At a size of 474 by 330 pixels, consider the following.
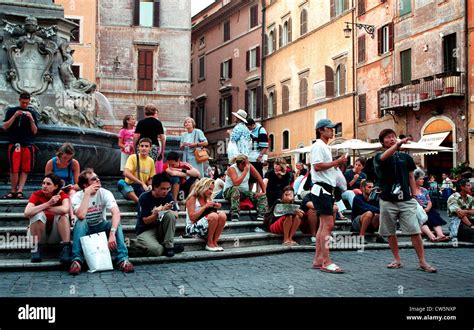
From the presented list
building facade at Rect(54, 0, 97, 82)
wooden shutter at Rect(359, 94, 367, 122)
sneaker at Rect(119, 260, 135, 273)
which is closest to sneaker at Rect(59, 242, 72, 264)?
sneaker at Rect(119, 260, 135, 273)

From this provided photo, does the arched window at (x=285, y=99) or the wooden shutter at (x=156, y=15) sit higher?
the wooden shutter at (x=156, y=15)

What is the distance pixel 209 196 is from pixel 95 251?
7.32 feet

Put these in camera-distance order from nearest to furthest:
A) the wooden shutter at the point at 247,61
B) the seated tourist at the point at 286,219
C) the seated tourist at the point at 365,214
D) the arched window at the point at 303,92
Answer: the seated tourist at the point at 286,219
the seated tourist at the point at 365,214
the arched window at the point at 303,92
the wooden shutter at the point at 247,61

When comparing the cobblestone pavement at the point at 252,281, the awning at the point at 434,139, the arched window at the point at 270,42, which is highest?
the arched window at the point at 270,42

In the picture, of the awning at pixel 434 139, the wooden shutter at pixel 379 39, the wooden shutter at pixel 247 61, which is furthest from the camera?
the wooden shutter at pixel 247 61

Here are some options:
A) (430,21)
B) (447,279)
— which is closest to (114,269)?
(447,279)

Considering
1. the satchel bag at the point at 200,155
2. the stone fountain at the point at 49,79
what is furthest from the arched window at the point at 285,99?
the satchel bag at the point at 200,155

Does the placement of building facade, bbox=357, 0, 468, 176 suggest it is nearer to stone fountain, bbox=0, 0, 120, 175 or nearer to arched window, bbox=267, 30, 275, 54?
arched window, bbox=267, 30, 275, 54

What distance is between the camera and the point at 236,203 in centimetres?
1193

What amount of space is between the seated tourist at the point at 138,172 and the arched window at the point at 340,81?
28.1 metres

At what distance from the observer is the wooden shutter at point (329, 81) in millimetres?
39250

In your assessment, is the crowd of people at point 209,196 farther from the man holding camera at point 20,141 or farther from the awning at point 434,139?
the awning at point 434,139
